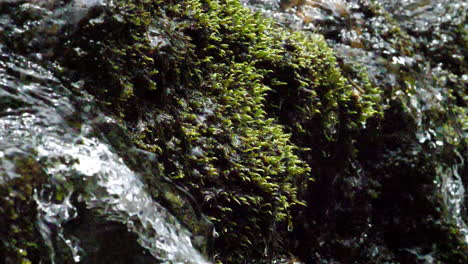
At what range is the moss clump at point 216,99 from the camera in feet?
9.79

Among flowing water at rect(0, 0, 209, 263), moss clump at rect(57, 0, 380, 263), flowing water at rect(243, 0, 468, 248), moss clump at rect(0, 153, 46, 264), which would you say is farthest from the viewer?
flowing water at rect(243, 0, 468, 248)

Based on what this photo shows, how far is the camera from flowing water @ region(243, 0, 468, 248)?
5035mm

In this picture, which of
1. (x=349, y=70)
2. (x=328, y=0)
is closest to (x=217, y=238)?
(x=349, y=70)

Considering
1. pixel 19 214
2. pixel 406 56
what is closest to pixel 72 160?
pixel 19 214

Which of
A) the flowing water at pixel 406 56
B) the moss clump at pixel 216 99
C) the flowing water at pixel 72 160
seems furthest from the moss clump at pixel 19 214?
the flowing water at pixel 406 56

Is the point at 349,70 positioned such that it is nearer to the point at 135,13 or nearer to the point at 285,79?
the point at 285,79

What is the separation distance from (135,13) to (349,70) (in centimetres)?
241

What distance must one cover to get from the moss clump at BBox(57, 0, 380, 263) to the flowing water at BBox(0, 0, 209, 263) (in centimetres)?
23

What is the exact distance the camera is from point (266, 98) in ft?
13.1

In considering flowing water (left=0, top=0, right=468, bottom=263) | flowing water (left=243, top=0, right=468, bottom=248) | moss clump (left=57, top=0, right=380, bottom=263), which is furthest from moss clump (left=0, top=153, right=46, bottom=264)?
flowing water (left=243, top=0, right=468, bottom=248)

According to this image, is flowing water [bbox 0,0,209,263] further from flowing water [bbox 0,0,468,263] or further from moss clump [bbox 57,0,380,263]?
moss clump [bbox 57,0,380,263]

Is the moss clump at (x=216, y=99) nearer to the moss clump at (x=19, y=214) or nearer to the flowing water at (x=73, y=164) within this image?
the flowing water at (x=73, y=164)

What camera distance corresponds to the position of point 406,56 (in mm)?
5621

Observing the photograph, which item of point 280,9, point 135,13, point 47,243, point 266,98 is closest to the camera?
point 47,243
